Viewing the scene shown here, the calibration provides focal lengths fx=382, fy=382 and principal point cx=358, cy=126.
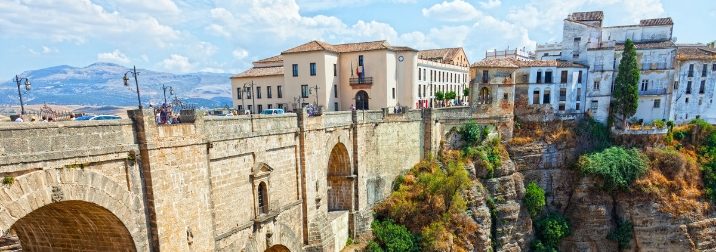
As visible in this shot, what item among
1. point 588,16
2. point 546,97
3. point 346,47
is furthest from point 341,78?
point 588,16

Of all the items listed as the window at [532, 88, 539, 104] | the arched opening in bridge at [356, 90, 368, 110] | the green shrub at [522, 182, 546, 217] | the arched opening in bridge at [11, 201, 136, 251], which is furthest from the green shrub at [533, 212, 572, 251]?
the arched opening in bridge at [11, 201, 136, 251]

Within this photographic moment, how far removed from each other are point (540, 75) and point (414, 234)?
20.7 meters

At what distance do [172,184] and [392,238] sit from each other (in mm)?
15438

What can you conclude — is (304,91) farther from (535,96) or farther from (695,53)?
(695,53)

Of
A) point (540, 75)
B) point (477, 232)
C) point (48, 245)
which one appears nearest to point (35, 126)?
point (48, 245)

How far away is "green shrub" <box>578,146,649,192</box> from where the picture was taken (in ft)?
109

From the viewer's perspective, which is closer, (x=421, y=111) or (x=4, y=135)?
(x=4, y=135)

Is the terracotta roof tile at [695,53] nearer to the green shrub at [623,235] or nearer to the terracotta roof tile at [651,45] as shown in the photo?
the terracotta roof tile at [651,45]

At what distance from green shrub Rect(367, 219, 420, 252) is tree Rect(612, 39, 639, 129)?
24848 millimetres

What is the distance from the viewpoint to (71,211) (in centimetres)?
1101

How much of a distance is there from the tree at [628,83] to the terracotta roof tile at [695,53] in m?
7.15

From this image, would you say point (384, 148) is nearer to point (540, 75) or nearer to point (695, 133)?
point (540, 75)

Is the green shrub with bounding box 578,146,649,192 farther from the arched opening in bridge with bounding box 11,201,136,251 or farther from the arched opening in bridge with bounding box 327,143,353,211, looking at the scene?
the arched opening in bridge with bounding box 11,201,136,251

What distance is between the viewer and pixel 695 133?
121 ft
